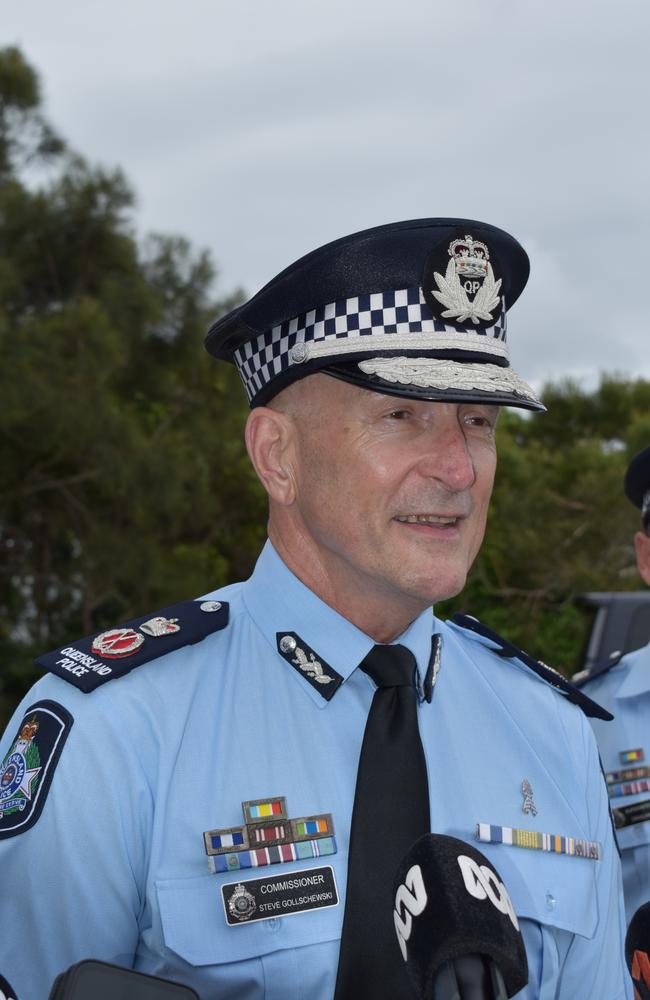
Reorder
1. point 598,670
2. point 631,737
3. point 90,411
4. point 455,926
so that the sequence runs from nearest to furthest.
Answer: point 455,926, point 631,737, point 598,670, point 90,411

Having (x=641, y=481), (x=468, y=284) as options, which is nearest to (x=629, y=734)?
(x=641, y=481)

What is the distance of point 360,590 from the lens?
2.02 m

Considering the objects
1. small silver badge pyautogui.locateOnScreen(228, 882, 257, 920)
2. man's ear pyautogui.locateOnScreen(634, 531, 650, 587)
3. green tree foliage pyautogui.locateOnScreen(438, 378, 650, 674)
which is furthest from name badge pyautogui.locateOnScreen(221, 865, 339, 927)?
green tree foliage pyautogui.locateOnScreen(438, 378, 650, 674)

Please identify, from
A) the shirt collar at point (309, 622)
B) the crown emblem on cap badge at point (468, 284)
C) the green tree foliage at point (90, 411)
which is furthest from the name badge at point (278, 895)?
the green tree foliage at point (90, 411)

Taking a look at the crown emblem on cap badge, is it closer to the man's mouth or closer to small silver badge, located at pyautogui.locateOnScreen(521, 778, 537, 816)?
the man's mouth

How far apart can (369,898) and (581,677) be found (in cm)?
188

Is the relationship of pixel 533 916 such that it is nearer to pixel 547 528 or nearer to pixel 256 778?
pixel 256 778

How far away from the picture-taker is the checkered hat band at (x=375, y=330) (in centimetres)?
198

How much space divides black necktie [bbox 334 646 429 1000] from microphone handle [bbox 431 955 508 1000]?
24.1 inches

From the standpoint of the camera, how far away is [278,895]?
1.80 meters

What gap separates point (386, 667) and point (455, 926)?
0.85 metres

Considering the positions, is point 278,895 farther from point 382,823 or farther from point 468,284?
point 468,284

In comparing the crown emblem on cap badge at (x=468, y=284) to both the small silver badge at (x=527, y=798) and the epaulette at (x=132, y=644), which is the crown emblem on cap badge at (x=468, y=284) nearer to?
the epaulette at (x=132, y=644)

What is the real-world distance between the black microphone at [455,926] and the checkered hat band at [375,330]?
912mm
